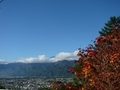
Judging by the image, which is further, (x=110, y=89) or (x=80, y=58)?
(x=80, y=58)

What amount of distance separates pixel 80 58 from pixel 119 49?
12.3 ft

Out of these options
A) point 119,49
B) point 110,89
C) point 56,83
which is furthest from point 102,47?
point 56,83

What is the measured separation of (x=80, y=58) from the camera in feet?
58.1

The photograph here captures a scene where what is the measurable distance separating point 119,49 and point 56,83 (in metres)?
7.27

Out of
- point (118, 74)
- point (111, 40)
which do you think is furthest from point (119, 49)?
point (118, 74)

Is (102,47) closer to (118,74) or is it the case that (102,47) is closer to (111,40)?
(111,40)

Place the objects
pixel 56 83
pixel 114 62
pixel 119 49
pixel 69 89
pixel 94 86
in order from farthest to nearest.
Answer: pixel 56 83
pixel 69 89
pixel 119 49
pixel 94 86
pixel 114 62

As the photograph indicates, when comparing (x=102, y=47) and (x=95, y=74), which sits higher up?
(x=102, y=47)

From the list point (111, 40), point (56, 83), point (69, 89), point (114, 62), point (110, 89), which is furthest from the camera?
point (56, 83)

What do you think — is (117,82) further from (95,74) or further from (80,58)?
(80,58)

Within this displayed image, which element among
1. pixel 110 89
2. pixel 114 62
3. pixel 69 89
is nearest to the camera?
pixel 110 89

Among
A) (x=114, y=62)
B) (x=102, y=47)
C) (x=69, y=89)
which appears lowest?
(x=69, y=89)

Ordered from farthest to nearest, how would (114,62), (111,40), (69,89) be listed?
(69,89), (111,40), (114,62)

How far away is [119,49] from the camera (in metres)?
14.4
